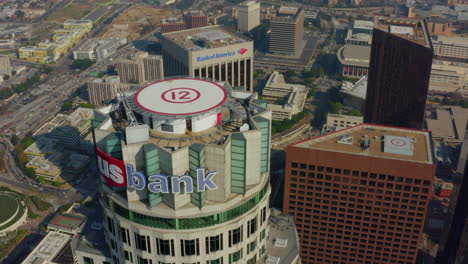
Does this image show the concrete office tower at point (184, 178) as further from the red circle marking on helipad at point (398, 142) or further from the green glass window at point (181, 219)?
the red circle marking on helipad at point (398, 142)

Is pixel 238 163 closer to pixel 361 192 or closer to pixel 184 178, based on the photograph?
pixel 184 178

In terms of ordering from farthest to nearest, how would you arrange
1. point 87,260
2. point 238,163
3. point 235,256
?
point 87,260 → point 235,256 → point 238,163

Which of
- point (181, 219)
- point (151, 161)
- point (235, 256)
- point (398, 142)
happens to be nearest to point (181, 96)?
point (151, 161)

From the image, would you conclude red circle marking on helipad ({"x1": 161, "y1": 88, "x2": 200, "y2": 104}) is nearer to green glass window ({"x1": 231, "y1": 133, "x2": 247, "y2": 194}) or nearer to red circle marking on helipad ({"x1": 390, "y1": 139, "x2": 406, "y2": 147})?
green glass window ({"x1": 231, "y1": 133, "x2": 247, "y2": 194})

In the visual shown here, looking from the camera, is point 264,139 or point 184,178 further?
point 264,139

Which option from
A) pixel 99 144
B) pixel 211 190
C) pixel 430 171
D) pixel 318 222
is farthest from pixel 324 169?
pixel 99 144
